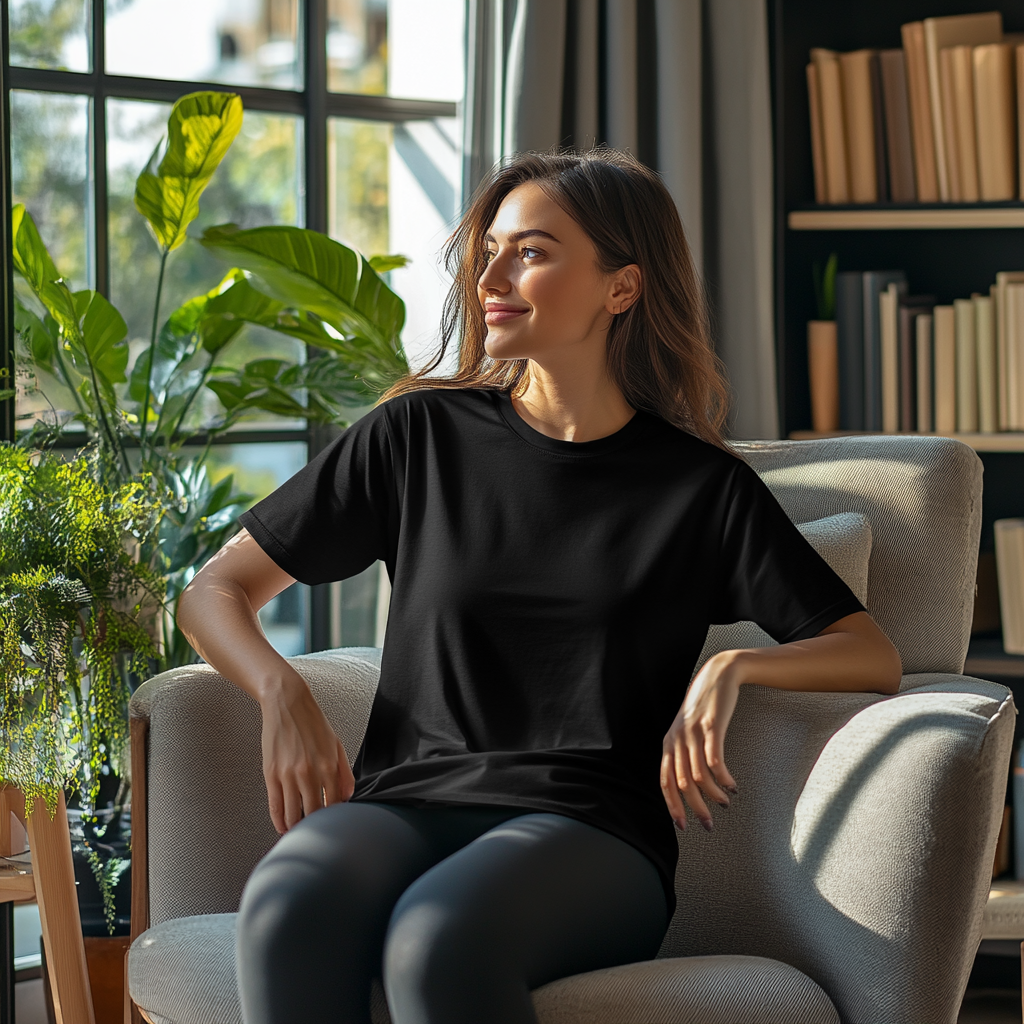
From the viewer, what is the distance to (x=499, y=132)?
2359 mm

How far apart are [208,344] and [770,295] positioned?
3.59 feet

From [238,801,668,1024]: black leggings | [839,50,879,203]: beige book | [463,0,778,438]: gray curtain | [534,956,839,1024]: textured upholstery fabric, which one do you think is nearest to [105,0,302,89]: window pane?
[463,0,778,438]: gray curtain

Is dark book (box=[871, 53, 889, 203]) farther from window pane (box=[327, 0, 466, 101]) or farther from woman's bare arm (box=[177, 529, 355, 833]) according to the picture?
woman's bare arm (box=[177, 529, 355, 833])

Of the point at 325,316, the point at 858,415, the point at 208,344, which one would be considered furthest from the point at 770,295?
the point at 208,344

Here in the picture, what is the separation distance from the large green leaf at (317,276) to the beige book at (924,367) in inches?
40.7

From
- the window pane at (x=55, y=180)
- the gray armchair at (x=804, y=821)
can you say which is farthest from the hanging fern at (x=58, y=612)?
the window pane at (x=55, y=180)

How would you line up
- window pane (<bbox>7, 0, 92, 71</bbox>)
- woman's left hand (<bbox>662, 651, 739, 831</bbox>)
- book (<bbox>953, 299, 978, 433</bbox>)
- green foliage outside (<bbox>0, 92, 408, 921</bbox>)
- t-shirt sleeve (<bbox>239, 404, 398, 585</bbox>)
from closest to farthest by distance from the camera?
woman's left hand (<bbox>662, 651, 739, 831</bbox>)
t-shirt sleeve (<bbox>239, 404, 398, 585</bbox>)
green foliage outside (<bbox>0, 92, 408, 921</bbox>)
window pane (<bbox>7, 0, 92, 71</bbox>)
book (<bbox>953, 299, 978, 433</bbox>)

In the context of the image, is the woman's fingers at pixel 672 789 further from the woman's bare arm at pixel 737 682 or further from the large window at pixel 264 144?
the large window at pixel 264 144

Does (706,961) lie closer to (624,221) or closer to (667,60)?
(624,221)

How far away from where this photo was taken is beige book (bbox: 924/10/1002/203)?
2414 millimetres

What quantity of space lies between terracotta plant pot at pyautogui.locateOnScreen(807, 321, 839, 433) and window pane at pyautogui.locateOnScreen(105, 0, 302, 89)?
3.95 ft

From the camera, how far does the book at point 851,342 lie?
2.53 m

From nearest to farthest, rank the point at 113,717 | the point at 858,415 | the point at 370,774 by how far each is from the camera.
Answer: the point at 370,774 < the point at 113,717 < the point at 858,415

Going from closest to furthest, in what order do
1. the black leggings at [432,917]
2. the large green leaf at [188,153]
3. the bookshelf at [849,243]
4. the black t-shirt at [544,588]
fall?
the black leggings at [432,917], the black t-shirt at [544,588], the large green leaf at [188,153], the bookshelf at [849,243]
